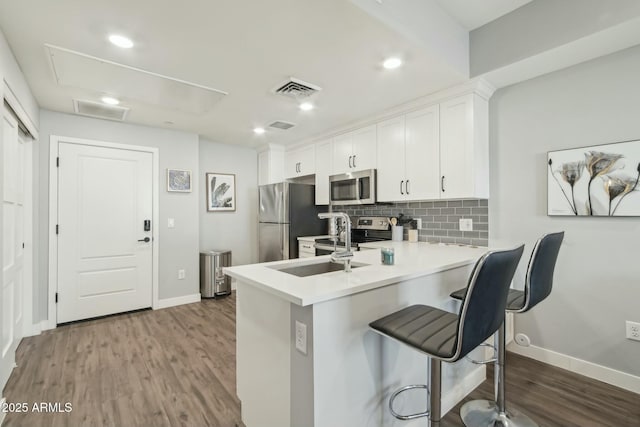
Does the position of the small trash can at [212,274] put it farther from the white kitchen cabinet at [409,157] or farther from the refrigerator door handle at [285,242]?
the white kitchen cabinet at [409,157]

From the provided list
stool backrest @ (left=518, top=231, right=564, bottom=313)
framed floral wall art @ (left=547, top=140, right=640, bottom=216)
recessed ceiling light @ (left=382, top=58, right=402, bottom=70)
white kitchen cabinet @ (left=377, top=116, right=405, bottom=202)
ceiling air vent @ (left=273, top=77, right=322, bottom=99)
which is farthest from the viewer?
white kitchen cabinet @ (left=377, top=116, right=405, bottom=202)

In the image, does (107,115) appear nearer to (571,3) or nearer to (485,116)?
(485,116)

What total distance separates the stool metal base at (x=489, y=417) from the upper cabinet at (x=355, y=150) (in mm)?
2371

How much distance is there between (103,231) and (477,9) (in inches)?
172

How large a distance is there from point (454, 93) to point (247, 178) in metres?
3.44

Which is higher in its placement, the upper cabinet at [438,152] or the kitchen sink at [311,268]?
the upper cabinet at [438,152]

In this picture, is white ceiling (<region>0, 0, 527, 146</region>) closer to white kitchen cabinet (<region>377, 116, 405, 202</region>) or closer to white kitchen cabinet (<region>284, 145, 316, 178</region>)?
white kitchen cabinet (<region>377, 116, 405, 202</region>)

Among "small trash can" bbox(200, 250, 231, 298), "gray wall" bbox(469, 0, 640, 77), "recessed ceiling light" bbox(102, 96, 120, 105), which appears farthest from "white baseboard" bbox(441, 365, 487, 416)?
"recessed ceiling light" bbox(102, 96, 120, 105)

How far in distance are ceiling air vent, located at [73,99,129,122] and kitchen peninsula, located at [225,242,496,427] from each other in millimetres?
2683

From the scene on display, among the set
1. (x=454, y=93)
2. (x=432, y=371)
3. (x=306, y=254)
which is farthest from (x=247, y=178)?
(x=432, y=371)

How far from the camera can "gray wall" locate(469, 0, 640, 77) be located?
5.90 ft

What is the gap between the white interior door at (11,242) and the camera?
208cm

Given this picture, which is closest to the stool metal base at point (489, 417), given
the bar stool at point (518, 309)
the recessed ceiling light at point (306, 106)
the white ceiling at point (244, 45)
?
the bar stool at point (518, 309)

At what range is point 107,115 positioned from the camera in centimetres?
334
